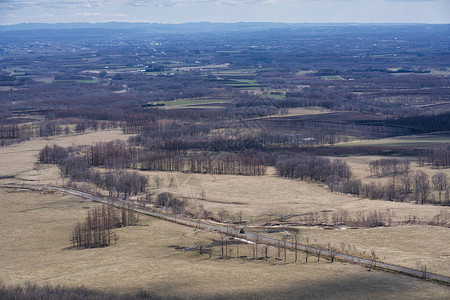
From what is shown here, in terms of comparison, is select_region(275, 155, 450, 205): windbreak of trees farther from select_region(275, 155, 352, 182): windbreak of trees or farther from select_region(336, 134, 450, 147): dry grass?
select_region(336, 134, 450, 147): dry grass

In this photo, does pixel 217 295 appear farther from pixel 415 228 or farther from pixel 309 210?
pixel 309 210

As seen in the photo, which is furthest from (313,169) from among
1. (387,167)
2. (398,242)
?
(398,242)

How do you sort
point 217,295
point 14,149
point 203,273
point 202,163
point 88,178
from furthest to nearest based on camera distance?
point 14,149 → point 202,163 → point 88,178 → point 203,273 → point 217,295

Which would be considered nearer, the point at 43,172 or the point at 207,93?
the point at 43,172

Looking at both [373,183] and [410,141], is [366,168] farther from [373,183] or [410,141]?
[410,141]

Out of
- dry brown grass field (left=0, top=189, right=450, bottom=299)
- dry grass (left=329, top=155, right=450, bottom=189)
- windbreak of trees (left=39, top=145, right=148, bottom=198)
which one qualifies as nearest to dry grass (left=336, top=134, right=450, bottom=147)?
dry grass (left=329, top=155, right=450, bottom=189)

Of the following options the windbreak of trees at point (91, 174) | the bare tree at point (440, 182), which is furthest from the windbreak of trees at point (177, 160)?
the bare tree at point (440, 182)

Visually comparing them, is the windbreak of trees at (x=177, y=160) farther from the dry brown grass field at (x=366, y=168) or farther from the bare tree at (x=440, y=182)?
the bare tree at (x=440, y=182)

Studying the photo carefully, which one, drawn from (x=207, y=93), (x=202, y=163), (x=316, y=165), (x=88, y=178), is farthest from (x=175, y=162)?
(x=207, y=93)
